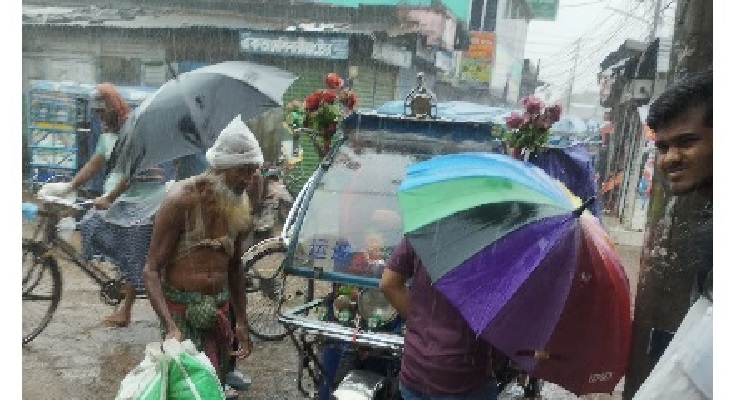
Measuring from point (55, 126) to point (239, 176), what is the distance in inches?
269

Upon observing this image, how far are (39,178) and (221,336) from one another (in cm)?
606

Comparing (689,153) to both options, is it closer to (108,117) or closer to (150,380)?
(150,380)

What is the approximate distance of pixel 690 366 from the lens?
124 centimetres

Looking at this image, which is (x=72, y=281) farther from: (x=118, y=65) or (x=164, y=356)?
(x=118, y=65)

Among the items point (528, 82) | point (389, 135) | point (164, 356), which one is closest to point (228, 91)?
point (389, 135)

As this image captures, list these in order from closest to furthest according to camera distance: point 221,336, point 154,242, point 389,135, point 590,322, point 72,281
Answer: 1. point 590,322
2. point 154,242
3. point 221,336
4. point 389,135
5. point 72,281

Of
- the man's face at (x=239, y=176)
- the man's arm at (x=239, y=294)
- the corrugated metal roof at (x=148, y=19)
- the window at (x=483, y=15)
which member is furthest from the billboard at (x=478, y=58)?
the man's face at (x=239, y=176)

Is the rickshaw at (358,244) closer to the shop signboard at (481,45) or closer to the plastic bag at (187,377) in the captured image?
the plastic bag at (187,377)

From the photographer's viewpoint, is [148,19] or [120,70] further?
[148,19]

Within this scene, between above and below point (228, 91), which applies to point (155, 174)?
below

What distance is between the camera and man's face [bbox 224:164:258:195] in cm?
287

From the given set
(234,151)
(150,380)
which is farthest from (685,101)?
(150,380)

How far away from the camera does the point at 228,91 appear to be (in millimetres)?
4785

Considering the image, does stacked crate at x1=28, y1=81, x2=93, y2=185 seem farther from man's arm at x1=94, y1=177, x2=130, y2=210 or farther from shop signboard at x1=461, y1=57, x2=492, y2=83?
shop signboard at x1=461, y1=57, x2=492, y2=83
